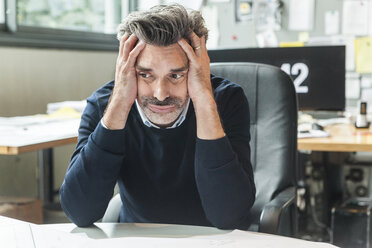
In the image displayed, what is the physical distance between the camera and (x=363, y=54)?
9.81 feet

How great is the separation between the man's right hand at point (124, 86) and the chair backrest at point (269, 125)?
489mm

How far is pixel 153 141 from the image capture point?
3.96ft

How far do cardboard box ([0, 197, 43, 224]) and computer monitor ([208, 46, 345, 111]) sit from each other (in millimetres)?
1065

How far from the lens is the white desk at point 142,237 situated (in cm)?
83

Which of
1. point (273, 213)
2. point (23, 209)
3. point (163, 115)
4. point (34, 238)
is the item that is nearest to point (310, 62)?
point (273, 213)

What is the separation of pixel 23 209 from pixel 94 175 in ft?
4.04

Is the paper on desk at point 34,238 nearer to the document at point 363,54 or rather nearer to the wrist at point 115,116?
the wrist at point 115,116

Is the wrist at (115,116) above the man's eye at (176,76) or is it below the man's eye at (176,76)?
below

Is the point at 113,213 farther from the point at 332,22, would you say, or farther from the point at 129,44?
the point at 332,22

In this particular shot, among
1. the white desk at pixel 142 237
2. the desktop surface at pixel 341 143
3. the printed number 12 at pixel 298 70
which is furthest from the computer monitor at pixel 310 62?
the white desk at pixel 142 237

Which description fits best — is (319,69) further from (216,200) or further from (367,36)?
(216,200)

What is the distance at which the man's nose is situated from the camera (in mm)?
1098

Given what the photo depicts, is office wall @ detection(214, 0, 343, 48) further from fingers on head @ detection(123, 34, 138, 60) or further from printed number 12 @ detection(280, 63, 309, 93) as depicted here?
fingers on head @ detection(123, 34, 138, 60)

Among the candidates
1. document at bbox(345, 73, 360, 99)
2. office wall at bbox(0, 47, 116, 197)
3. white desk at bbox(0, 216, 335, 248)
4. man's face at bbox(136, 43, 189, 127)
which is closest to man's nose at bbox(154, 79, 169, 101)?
man's face at bbox(136, 43, 189, 127)
